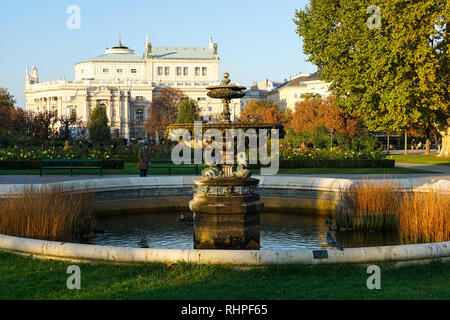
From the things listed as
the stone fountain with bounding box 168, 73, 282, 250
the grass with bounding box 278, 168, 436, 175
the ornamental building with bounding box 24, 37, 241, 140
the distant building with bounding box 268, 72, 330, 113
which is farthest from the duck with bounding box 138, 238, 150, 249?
the distant building with bounding box 268, 72, 330, 113

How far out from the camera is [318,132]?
44969 mm

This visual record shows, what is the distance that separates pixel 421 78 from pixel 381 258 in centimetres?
2726

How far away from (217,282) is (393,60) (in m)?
28.8

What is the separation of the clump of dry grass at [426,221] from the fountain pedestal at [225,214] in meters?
2.81

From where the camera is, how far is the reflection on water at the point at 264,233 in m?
11.1

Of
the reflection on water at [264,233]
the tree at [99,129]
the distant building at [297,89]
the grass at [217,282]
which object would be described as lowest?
the reflection on water at [264,233]

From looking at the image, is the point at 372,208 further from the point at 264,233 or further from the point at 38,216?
the point at 38,216

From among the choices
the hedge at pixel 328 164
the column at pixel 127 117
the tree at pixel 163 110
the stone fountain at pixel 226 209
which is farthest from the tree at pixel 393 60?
the column at pixel 127 117

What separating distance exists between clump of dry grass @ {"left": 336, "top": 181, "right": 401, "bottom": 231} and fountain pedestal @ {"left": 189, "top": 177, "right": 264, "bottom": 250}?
2392 millimetres

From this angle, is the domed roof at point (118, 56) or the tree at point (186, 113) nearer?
the tree at point (186, 113)

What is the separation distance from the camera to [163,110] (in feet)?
316
